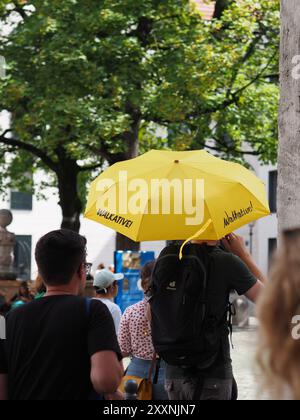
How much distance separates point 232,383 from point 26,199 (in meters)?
43.5

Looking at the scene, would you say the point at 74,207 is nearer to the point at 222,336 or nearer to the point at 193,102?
the point at 193,102

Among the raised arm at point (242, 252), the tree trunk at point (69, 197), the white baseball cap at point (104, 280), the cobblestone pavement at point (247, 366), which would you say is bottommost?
the cobblestone pavement at point (247, 366)

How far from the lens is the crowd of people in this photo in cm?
208

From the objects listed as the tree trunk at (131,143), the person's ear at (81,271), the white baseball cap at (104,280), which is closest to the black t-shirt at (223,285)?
the person's ear at (81,271)

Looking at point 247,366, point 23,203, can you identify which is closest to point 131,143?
point 247,366

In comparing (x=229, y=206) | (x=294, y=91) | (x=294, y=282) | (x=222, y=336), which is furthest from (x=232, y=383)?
(x=294, y=282)

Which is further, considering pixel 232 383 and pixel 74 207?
pixel 74 207

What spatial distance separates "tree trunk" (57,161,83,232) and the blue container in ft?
27.0

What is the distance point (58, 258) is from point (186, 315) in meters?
1.24

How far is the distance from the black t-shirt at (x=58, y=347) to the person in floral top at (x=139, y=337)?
2.96 metres

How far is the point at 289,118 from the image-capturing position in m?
5.25

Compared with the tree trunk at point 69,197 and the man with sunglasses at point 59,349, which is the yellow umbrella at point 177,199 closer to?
the man with sunglasses at point 59,349

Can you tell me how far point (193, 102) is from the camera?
2283cm

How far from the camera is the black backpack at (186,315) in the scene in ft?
16.3
